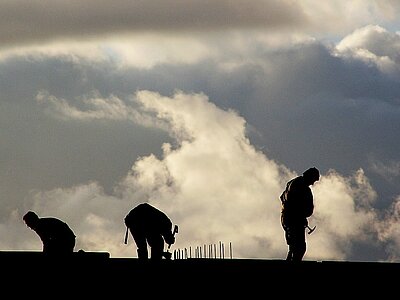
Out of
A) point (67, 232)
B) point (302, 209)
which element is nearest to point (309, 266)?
point (302, 209)

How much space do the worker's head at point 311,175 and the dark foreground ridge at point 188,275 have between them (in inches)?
79.7

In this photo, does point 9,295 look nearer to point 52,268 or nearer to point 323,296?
point 52,268

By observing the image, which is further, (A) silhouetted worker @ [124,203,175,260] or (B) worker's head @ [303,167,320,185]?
(A) silhouetted worker @ [124,203,175,260]

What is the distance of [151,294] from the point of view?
20688 millimetres

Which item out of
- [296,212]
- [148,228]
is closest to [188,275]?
[296,212]

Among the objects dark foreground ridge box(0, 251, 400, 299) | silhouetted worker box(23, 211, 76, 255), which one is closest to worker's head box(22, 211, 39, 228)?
silhouetted worker box(23, 211, 76, 255)

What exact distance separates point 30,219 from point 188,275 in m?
4.73

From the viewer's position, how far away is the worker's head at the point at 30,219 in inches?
960

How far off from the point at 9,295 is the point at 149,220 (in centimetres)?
609

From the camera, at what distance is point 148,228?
84.8 feet

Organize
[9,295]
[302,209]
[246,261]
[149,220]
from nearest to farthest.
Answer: [9,295] → [246,261] → [302,209] → [149,220]

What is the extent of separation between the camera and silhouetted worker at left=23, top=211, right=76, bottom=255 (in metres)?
24.3

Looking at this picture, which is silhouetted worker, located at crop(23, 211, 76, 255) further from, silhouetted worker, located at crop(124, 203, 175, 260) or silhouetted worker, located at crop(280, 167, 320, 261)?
silhouetted worker, located at crop(280, 167, 320, 261)

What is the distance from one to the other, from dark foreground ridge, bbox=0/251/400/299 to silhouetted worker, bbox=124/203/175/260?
4624 millimetres
